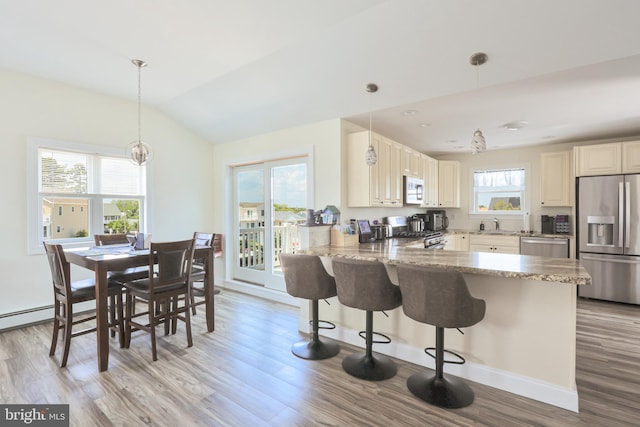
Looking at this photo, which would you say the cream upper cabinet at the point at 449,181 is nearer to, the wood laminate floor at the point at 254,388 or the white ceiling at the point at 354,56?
the white ceiling at the point at 354,56

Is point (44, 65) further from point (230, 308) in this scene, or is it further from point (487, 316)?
point (487, 316)

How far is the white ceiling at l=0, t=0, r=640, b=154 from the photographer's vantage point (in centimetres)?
233

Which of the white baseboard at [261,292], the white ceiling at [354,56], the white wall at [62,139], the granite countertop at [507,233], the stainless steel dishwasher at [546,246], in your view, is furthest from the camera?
the granite countertop at [507,233]

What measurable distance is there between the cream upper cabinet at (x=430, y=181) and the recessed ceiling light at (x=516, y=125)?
1347mm

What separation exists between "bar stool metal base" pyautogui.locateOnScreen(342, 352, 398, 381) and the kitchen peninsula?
237 millimetres

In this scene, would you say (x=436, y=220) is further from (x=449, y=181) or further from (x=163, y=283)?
(x=163, y=283)

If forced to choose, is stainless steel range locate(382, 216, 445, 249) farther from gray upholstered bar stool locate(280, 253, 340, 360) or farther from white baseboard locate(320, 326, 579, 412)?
gray upholstered bar stool locate(280, 253, 340, 360)

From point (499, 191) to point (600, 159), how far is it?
1729 millimetres

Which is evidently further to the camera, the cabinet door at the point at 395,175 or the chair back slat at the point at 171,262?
the cabinet door at the point at 395,175

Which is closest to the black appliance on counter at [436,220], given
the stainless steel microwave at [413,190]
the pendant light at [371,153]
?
the stainless steel microwave at [413,190]

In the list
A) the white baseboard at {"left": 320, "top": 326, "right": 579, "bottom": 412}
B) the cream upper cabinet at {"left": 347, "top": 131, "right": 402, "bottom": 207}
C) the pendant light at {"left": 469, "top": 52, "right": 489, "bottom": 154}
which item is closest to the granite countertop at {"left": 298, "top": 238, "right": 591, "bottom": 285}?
the white baseboard at {"left": 320, "top": 326, "right": 579, "bottom": 412}

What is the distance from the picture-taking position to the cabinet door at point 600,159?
4.35 m

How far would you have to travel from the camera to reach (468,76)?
2.86 meters

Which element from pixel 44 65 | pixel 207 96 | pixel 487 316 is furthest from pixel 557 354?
pixel 44 65
